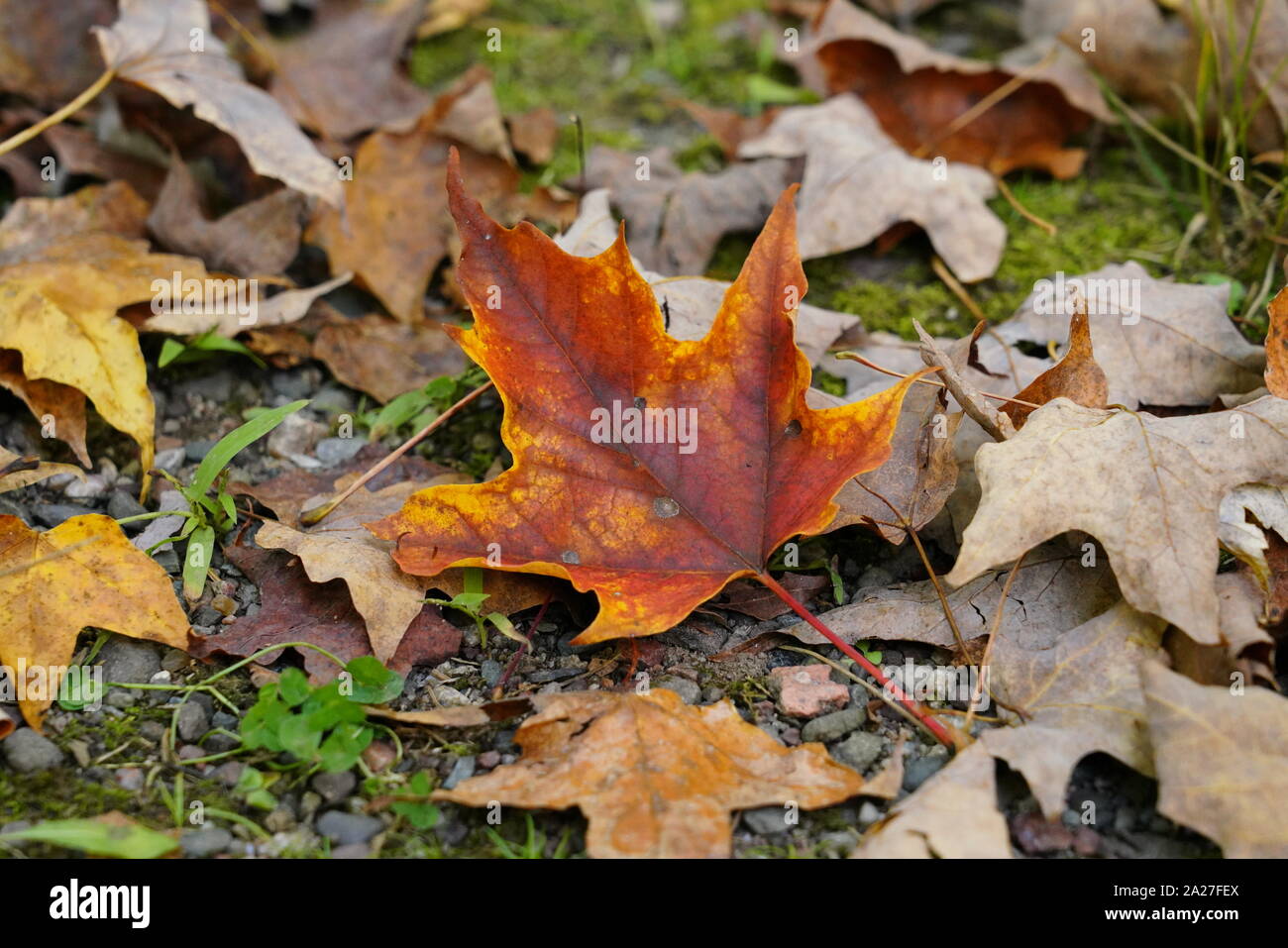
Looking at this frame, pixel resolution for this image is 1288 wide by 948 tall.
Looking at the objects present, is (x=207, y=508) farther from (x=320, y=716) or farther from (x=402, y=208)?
(x=402, y=208)

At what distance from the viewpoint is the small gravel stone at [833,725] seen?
1.71 meters

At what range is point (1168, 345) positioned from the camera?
7.13 ft

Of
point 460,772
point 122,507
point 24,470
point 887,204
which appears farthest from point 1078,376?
point 24,470

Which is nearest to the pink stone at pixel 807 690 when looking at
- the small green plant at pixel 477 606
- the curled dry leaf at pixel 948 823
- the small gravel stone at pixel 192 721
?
the curled dry leaf at pixel 948 823

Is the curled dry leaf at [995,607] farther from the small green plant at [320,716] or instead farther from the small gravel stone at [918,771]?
the small green plant at [320,716]

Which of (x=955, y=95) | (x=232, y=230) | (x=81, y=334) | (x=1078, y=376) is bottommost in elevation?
(x=1078, y=376)

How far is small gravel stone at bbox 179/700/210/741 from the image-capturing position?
1704 mm

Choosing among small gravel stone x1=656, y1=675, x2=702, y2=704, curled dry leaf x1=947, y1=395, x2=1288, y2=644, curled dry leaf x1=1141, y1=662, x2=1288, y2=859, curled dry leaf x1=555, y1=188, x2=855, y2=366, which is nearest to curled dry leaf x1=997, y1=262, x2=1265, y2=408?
curled dry leaf x1=947, y1=395, x2=1288, y2=644

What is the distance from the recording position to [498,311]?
177cm

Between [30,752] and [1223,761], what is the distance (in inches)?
69.2

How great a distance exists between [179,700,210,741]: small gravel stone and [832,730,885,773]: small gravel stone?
1.02m

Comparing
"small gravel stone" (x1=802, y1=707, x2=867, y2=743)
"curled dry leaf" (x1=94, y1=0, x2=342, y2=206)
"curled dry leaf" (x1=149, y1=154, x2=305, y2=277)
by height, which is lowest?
"small gravel stone" (x1=802, y1=707, x2=867, y2=743)

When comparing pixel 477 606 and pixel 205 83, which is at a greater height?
pixel 205 83

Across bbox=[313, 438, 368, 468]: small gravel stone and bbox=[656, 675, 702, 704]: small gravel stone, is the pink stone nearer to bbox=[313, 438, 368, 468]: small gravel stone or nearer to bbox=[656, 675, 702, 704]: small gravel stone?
bbox=[656, 675, 702, 704]: small gravel stone
